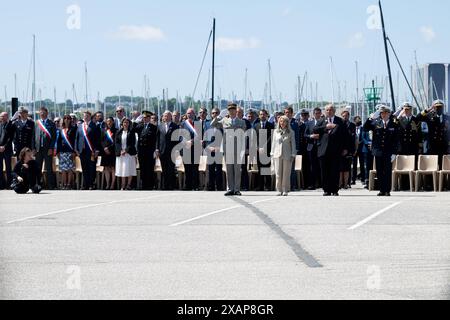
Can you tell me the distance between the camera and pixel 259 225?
19344 millimetres

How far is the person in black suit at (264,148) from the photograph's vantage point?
105 feet

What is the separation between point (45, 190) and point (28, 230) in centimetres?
1491

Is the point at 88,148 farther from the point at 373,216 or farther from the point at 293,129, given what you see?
the point at 373,216

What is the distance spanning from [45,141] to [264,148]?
642cm

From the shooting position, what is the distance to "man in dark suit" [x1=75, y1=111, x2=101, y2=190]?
3394cm

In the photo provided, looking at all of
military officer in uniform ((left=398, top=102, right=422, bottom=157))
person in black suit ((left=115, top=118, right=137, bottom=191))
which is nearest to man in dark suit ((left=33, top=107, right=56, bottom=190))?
person in black suit ((left=115, top=118, right=137, bottom=191))

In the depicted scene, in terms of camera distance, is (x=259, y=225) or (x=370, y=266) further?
(x=259, y=225)

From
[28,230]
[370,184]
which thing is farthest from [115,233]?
[370,184]

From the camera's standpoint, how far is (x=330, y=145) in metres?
29.2

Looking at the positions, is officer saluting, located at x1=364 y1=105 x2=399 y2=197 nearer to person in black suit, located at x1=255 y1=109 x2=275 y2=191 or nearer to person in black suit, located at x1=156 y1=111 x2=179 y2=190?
person in black suit, located at x1=255 y1=109 x2=275 y2=191

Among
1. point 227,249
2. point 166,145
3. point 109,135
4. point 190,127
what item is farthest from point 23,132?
point 227,249

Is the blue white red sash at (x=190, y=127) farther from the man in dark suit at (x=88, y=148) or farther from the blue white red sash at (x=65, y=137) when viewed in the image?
the blue white red sash at (x=65, y=137)
